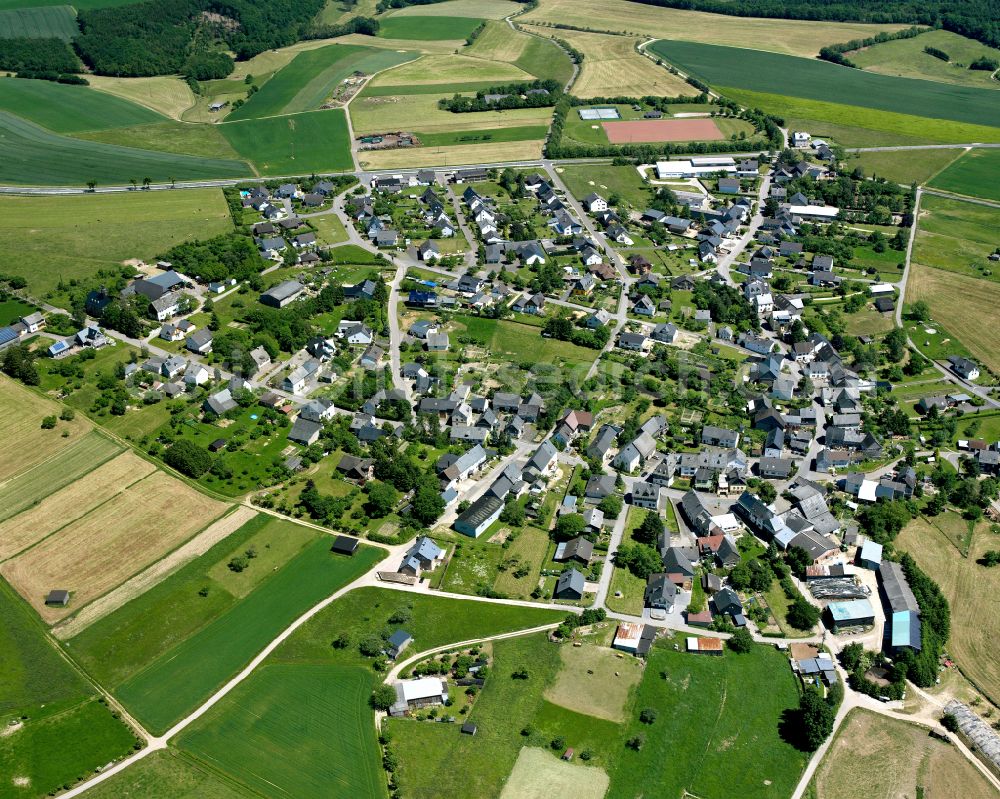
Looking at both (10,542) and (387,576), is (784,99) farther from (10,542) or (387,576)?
(10,542)

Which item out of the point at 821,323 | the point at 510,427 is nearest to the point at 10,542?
the point at 510,427

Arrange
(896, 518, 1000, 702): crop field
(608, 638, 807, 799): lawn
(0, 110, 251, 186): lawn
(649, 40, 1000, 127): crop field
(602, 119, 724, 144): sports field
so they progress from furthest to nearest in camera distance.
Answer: (649, 40, 1000, 127): crop field < (602, 119, 724, 144): sports field < (0, 110, 251, 186): lawn < (896, 518, 1000, 702): crop field < (608, 638, 807, 799): lawn

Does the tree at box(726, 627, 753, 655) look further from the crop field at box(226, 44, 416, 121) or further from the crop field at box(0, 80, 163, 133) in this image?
the crop field at box(0, 80, 163, 133)

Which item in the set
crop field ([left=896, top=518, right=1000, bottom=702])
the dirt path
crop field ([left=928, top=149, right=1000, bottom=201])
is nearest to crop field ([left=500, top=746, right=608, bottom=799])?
crop field ([left=896, top=518, right=1000, bottom=702])

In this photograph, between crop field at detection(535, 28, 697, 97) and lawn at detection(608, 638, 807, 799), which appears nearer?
lawn at detection(608, 638, 807, 799)

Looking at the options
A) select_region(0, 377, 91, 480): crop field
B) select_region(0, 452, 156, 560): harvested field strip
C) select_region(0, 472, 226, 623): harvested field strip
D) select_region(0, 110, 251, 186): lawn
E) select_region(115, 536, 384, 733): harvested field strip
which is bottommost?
select_region(115, 536, 384, 733): harvested field strip

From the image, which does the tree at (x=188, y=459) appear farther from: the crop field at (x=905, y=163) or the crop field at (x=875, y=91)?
the crop field at (x=875, y=91)

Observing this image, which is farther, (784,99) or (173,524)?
(784,99)
